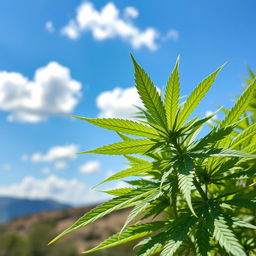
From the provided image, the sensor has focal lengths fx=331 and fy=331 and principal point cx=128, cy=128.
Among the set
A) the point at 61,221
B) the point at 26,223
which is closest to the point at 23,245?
the point at 61,221

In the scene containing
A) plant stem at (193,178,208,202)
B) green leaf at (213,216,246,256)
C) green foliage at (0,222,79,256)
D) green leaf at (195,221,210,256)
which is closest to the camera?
green leaf at (213,216,246,256)

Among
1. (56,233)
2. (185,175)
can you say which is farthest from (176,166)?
(56,233)

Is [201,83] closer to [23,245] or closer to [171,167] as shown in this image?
[171,167]

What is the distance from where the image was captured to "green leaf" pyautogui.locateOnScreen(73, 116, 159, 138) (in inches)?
33.2

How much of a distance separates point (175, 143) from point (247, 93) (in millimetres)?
228

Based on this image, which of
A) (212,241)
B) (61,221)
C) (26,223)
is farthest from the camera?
(26,223)

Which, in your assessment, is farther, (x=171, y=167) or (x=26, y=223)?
(x=26, y=223)

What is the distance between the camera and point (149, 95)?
838 millimetres

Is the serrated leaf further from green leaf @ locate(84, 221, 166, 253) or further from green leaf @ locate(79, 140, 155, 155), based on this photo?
green leaf @ locate(84, 221, 166, 253)

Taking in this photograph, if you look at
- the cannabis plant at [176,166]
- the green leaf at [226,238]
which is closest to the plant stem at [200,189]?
the cannabis plant at [176,166]

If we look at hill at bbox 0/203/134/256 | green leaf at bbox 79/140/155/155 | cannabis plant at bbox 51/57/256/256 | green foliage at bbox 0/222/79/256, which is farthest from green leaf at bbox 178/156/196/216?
green foliage at bbox 0/222/79/256

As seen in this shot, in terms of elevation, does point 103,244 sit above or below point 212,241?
above

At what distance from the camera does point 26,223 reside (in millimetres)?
40406

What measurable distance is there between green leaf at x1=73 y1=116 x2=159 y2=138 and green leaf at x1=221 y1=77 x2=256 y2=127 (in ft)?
0.64
